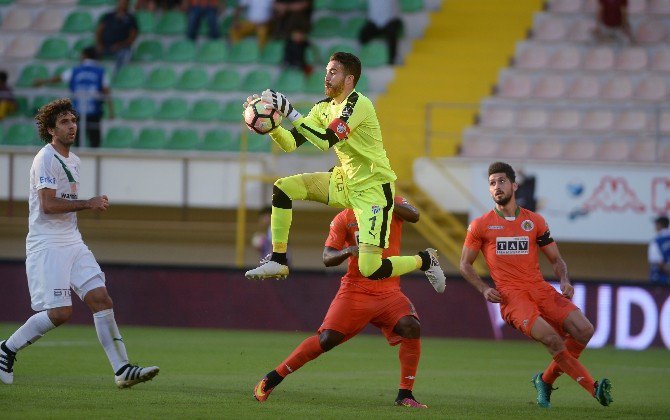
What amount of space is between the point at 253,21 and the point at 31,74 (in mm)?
4300

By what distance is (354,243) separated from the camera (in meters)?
10.3

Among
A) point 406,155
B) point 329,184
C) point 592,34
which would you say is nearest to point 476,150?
point 406,155

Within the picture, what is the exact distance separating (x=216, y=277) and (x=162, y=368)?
590cm

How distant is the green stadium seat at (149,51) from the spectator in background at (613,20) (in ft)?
27.0

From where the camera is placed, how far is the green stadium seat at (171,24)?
25234 millimetres

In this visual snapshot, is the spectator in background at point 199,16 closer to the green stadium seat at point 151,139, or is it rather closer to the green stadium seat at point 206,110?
the green stadium seat at point 206,110

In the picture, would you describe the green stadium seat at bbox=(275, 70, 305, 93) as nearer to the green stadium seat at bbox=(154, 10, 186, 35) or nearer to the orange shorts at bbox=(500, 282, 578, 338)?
the green stadium seat at bbox=(154, 10, 186, 35)

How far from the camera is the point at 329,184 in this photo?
10117mm

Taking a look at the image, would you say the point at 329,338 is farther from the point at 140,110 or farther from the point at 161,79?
the point at 161,79

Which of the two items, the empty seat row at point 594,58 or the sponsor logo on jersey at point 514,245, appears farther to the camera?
the empty seat row at point 594,58

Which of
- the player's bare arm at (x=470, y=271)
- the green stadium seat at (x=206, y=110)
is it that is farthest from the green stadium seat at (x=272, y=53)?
the player's bare arm at (x=470, y=271)

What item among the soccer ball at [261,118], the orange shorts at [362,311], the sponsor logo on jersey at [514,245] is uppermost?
the soccer ball at [261,118]

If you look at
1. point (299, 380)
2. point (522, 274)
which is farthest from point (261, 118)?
point (299, 380)

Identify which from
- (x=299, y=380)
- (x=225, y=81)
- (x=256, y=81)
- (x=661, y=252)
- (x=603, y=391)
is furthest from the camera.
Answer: (x=225, y=81)
